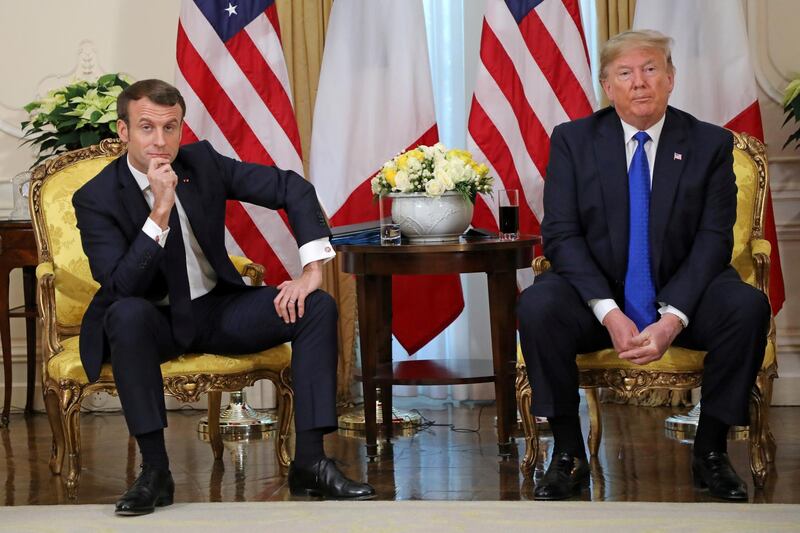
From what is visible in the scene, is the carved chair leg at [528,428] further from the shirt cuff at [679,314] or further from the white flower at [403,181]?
the white flower at [403,181]

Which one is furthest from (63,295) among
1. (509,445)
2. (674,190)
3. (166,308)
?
(674,190)

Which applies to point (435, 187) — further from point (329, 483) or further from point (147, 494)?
point (147, 494)

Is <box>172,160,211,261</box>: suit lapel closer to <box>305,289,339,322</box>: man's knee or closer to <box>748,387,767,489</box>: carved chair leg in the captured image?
<box>305,289,339,322</box>: man's knee

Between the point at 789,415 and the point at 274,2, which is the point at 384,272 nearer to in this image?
the point at 274,2

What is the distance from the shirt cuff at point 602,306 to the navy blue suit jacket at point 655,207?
75 mm

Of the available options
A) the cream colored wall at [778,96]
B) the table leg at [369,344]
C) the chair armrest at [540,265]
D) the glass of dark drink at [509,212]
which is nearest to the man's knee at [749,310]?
the chair armrest at [540,265]

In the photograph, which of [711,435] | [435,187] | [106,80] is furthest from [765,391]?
[106,80]

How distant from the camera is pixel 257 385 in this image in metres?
5.12

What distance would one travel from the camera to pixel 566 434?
129 inches

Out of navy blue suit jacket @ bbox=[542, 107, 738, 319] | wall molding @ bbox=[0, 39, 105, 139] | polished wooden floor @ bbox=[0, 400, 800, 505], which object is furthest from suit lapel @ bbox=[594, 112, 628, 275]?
wall molding @ bbox=[0, 39, 105, 139]

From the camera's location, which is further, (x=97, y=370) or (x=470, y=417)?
(x=470, y=417)

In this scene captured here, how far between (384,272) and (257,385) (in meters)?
1.48

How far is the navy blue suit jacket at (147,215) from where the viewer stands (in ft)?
10.7

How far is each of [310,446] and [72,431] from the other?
0.82 meters
